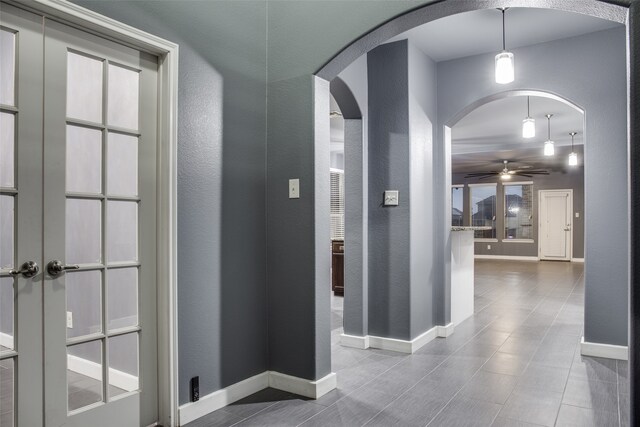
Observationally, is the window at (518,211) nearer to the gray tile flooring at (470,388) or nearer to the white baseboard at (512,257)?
the white baseboard at (512,257)

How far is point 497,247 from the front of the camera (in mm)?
13516

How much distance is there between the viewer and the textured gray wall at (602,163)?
11.5ft

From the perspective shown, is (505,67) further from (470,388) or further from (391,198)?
(470,388)

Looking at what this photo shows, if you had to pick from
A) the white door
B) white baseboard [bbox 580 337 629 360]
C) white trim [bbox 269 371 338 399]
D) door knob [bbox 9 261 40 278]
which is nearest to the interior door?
door knob [bbox 9 261 40 278]

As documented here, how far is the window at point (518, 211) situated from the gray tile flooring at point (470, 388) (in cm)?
918

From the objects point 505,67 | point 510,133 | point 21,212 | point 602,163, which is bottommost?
point 21,212

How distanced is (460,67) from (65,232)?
374 centimetres

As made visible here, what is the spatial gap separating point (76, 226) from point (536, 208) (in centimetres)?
1297

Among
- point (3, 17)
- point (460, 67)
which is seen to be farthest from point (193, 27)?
point (460, 67)

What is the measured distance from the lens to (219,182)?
261 cm

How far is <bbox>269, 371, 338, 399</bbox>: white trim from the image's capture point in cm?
274

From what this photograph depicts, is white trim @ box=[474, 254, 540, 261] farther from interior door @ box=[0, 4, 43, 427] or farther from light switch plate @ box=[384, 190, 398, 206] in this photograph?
interior door @ box=[0, 4, 43, 427]

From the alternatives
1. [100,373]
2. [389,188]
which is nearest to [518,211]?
[389,188]

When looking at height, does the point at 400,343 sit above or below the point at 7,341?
below
